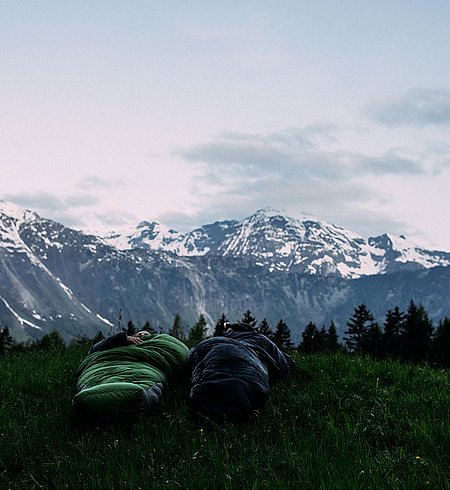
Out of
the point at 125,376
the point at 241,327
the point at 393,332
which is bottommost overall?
the point at 393,332

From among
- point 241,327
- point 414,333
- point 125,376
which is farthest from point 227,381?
point 414,333

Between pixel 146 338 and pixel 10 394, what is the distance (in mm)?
2307

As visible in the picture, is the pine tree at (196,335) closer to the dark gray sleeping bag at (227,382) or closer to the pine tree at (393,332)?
the dark gray sleeping bag at (227,382)

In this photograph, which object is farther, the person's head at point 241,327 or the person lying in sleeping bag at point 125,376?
the person's head at point 241,327

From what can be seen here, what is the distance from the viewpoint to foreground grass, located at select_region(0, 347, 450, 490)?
4055 millimetres

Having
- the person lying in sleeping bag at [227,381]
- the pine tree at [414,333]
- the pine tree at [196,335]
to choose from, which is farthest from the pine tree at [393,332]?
the person lying in sleeping bag at [227,381]

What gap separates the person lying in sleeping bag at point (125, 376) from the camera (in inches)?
227

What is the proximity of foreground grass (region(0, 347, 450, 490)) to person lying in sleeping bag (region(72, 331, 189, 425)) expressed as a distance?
0.64ft

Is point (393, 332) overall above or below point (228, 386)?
below

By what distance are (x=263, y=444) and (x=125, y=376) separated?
239 cm

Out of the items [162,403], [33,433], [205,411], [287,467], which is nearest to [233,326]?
[162,403]

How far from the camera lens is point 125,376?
664cm

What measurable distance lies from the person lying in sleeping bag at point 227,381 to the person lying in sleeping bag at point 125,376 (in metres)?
0.50

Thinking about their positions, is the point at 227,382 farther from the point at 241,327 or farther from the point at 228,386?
the point at 241,327
